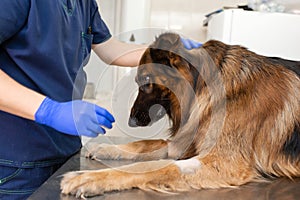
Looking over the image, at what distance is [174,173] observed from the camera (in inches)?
39.8

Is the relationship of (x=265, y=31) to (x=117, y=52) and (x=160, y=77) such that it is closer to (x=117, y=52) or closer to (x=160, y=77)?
(x=117, y=52)

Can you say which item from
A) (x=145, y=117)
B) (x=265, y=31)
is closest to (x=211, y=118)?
(x=145, y=117)

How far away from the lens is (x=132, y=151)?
1241mm

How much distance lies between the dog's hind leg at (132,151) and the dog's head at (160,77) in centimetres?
17

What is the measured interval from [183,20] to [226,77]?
2.06 metres

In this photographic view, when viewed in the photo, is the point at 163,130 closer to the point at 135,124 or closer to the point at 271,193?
the point at 135,124

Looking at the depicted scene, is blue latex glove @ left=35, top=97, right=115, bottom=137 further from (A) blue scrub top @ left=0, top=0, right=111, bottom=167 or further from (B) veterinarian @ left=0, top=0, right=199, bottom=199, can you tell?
(A) blue scrub top @ left=0, top=0, right=111, bottom=167

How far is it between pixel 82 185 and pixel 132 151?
37cm

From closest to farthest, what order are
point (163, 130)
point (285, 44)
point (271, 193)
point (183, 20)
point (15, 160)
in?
point (271, 193), point (15, 160), point (163, 130), point (285, 44), point (183, 20)

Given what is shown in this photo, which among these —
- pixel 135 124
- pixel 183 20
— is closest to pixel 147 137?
pixel 135 124

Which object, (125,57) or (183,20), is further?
(183,20)

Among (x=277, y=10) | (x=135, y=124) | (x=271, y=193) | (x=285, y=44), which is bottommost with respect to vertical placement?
(x=271, y=193)

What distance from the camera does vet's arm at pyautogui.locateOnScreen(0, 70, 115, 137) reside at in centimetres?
95

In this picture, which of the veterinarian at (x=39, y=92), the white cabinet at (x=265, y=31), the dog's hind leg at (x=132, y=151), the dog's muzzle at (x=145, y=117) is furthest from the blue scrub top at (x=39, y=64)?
the white cabinet at (x=265, y=31)
